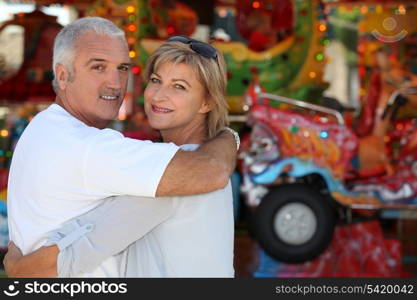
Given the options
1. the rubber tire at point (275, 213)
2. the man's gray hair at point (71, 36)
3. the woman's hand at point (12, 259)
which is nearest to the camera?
the woman's hand at point (12, 259)

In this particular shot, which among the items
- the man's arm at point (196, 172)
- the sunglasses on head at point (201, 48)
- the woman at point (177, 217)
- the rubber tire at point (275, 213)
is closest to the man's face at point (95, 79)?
the woman at point (177, 217)

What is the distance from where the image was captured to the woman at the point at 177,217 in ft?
6.93

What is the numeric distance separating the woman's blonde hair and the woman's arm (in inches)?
23.0

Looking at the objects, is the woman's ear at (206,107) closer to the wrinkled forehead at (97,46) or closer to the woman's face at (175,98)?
the woman's face at (175,98)

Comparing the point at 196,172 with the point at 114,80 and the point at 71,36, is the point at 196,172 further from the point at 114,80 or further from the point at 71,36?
the point at 71,36

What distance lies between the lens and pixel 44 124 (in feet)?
7.37

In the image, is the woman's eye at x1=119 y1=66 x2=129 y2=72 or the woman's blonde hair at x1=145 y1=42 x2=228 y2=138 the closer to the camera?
the woman's blonde hair at x1=145 y1=42 x2=228 y2=138

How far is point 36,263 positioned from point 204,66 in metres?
0.72

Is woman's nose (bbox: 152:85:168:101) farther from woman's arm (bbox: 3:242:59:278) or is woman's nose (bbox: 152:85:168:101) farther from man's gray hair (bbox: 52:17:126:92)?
woman's arm (bbox: 3:242:59:278)

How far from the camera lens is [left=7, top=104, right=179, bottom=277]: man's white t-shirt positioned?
2074mm

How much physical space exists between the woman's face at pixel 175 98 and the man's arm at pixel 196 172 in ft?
0.48

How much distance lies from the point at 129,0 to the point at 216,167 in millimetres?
5367

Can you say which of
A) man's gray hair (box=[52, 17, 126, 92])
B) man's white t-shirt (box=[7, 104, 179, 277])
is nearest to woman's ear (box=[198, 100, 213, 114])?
man's white t-shirt (box=[7, 104, 179, 277])

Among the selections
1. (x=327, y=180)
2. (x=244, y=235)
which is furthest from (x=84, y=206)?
(x=244, y=235)
